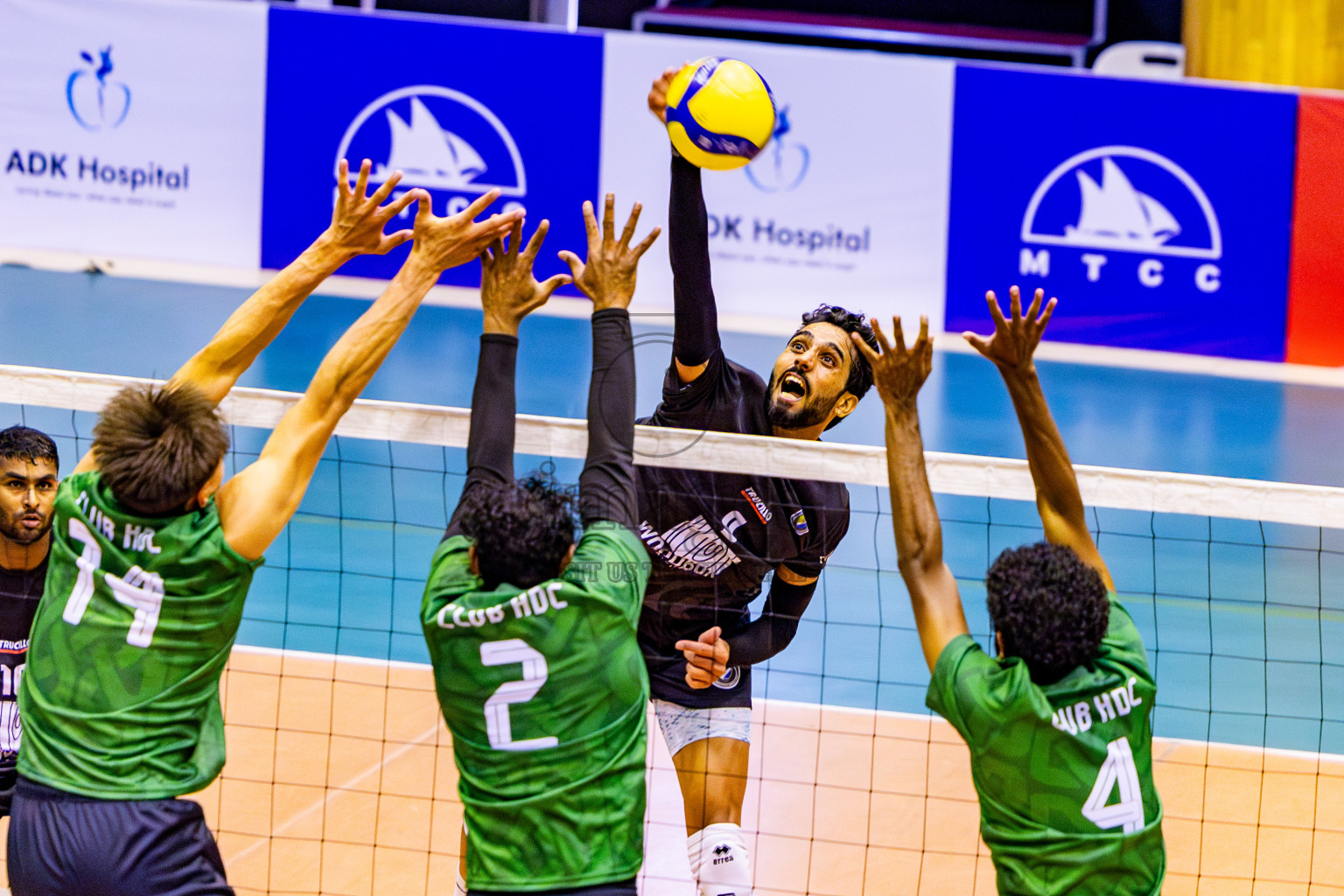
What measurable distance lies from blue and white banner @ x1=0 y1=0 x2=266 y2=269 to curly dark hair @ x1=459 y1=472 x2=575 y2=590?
13.8 meters

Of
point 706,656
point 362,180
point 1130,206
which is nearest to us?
point 362,180

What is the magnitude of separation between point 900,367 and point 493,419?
1.18 meters

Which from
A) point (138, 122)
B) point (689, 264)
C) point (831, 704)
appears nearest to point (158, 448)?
point (689, 264)

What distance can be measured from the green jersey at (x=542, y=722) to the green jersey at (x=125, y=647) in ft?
2.06

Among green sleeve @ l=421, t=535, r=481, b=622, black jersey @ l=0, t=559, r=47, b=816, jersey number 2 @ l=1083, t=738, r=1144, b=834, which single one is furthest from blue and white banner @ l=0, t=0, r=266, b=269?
jersey number 2 @ l=1083, t=738, r=1144, b=834

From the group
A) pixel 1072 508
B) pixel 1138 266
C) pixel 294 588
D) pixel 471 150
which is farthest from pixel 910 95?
pixel 1072 508

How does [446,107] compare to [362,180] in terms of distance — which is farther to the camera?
[446,107]

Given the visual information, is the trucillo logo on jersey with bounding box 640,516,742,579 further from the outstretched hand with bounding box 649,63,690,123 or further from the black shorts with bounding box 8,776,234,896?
the black shorts with bounding box 8,776,234,896

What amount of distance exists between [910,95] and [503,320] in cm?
1249

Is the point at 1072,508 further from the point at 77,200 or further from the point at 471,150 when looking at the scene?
the point at 77,200

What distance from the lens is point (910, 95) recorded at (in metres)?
15.6

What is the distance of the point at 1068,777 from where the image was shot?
11.3ft

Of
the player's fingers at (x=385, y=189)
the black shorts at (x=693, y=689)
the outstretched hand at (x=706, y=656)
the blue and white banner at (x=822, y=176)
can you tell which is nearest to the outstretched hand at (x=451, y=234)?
the player's fingers at (x=385, y=189)

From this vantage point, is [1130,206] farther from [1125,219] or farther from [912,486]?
[912,486]
